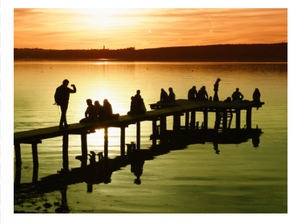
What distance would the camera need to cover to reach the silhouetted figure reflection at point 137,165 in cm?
2220

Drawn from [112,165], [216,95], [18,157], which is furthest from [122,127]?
[216,95]

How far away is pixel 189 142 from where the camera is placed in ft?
102

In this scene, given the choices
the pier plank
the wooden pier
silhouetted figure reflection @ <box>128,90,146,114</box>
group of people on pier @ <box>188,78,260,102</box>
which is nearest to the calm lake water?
the wooden pier

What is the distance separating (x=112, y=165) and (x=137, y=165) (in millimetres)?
1126

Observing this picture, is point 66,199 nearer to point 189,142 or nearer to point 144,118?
point 144,118

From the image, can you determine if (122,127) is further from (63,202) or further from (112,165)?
(63,202)

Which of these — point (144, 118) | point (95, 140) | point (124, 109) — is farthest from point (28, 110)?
point (144, 118)

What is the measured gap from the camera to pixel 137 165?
80.1 ft

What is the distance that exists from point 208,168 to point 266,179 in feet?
9.74

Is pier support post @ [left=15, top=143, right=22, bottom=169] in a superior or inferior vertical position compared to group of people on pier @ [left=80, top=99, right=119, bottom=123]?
inferior

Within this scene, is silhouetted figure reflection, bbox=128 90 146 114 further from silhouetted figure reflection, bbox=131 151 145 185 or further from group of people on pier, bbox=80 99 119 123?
group of people on pier, bbox=80 99 119 123

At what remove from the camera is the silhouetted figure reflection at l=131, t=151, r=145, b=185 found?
72.8 feet

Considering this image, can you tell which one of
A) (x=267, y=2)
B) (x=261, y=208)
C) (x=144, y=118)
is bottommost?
(x=261, y=208)

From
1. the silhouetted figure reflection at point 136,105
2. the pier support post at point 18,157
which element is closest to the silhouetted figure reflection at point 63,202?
the pier support post at point 18,157
